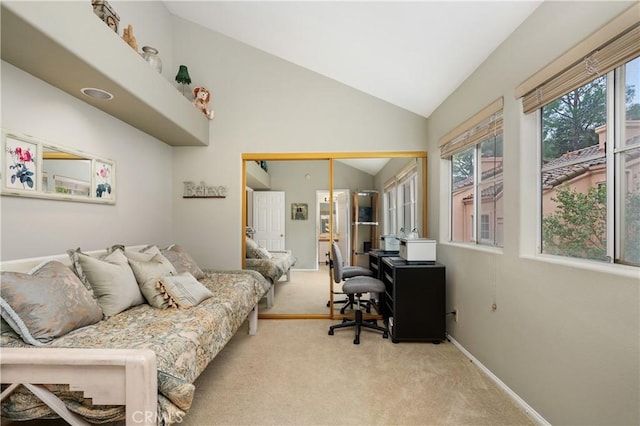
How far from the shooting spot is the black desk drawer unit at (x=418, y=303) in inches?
117

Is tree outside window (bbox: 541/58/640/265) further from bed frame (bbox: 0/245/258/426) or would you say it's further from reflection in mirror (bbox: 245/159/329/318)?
reflection in mirror (bbox: 245/159/329/318)

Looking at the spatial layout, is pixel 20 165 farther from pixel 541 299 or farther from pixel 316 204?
pixel 541 299

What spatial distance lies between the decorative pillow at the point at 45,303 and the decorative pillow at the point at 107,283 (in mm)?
176

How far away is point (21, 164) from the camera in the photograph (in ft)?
6.17

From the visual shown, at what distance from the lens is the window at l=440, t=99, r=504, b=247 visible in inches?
94.0

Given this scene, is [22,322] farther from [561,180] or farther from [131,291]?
[561,180]

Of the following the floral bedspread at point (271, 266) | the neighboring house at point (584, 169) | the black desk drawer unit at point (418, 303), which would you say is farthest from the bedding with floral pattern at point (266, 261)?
the neighboring house at point (584, 169)

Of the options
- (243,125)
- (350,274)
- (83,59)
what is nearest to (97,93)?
(83,59)

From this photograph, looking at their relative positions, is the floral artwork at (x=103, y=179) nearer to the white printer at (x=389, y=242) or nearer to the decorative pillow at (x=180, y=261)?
the decorative pillow at (x=180, y=261)

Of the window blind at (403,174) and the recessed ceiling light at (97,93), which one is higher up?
the recessed ceiling light at (97,93)

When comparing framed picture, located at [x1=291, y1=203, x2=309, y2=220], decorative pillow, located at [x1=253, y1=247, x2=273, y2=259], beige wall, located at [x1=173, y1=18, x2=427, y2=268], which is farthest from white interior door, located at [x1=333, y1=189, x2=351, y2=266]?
decorative pillow, located at [x1=253, y1=247, x2=273, y2=259]

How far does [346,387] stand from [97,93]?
2.75 m

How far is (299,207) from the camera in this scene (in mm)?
4027

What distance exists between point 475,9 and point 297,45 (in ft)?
6.19
